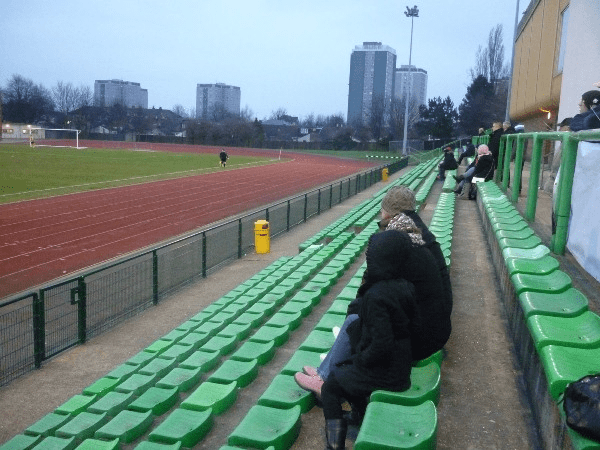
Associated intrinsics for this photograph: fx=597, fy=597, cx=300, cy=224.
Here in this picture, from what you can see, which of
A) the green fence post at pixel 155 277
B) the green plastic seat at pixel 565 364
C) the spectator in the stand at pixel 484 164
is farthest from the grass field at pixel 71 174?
the green plastic seat at pixel 565 364

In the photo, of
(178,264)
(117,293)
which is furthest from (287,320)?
(178,264)

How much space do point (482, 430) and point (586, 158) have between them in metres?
2.14

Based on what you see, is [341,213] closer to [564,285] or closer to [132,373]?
[132,373]

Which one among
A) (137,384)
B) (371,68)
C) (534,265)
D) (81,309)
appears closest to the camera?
(534,265)

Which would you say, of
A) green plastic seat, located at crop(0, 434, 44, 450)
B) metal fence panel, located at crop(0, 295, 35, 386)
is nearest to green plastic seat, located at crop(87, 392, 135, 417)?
green plastic seat, located at crop(0, 434, 44, 450)

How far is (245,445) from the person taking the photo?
3416 millimetres

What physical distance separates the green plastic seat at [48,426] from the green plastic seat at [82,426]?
133mm

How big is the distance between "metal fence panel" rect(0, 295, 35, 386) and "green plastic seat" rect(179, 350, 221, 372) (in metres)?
2.82

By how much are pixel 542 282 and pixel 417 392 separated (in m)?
1.53

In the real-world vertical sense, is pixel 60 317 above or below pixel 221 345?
below

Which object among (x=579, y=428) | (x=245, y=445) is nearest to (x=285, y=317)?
(x=245, y=445)

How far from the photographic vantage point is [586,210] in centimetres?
427

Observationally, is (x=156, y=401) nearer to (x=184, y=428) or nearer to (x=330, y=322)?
(x=184, y=428)

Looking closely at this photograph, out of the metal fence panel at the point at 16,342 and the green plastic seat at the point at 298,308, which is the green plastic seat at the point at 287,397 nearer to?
the green plastic seat at the point at 298,308
